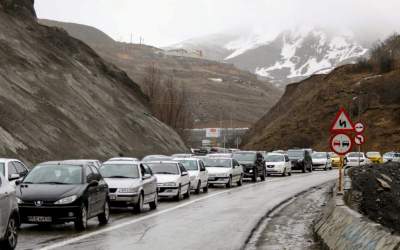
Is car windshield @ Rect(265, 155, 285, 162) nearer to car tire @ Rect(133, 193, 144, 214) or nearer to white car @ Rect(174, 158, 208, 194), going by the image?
white car @ Rect(174, 158, 208, 194)

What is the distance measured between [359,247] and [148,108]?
67.0m

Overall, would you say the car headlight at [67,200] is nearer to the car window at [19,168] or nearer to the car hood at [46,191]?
the car hood at [46,191]

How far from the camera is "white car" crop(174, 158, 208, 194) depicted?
98.0ft

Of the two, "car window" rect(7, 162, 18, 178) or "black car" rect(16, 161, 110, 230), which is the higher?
"car window" rect(7, 162, 18, 178)

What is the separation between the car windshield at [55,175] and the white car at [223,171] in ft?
62.2

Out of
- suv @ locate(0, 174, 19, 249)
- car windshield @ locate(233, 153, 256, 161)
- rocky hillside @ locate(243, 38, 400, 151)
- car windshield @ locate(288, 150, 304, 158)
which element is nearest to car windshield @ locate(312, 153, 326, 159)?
car windshield @ locate(288, 150, 304, 158)

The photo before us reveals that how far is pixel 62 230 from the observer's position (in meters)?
15.8

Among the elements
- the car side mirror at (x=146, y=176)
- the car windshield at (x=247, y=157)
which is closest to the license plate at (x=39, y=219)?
the car side mirror at (x=146, y=176)

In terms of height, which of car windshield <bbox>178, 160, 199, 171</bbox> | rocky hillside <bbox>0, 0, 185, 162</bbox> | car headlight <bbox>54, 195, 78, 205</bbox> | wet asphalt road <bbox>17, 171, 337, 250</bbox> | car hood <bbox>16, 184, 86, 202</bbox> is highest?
rocky hillside <bbox>0, 0, 185, 162</bbox>

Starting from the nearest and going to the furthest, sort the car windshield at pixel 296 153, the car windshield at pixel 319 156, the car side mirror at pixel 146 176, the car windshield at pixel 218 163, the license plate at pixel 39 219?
the license plate at pixel 39 219
the car side mirror at pixel 146 176
the car windshield at pixel 218 163
the car windshield at pixel 296 153
the car windshield at pixel 319 156

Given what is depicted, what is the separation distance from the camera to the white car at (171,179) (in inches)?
1018

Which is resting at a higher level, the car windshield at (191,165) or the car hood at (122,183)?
the car windshield at (191,165)

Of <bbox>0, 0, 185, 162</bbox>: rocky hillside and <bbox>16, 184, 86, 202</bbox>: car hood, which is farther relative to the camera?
<bbox>0, 0, 185, 162</bbox>: rocky hillside

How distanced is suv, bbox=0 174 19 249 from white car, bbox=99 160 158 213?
7.46 meters
